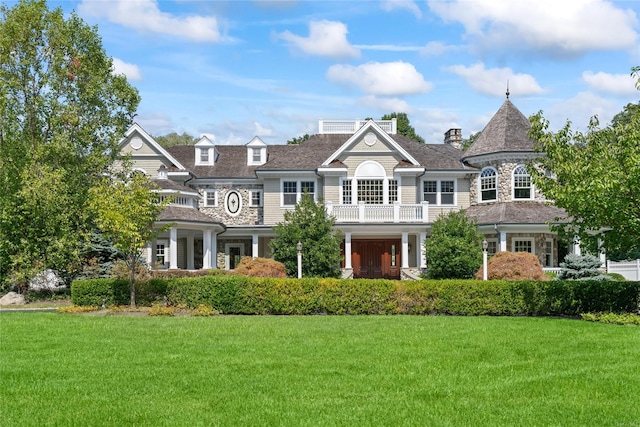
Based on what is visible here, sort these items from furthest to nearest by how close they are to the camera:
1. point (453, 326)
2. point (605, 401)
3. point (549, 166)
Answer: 1. point (549, 166)
2. point (453, 326)
3. point (605, 401)

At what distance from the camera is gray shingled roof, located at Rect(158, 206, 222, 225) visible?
102 ft

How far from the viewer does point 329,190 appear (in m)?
34.6

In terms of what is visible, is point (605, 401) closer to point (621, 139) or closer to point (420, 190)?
point (621, 139)

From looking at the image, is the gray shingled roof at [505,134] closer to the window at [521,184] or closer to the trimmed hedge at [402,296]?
the window at [521,184]

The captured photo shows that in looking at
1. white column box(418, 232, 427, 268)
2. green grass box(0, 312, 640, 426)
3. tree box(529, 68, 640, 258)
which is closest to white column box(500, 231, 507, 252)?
white column box(418, 232, 427, 268)

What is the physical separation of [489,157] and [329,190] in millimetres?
8695

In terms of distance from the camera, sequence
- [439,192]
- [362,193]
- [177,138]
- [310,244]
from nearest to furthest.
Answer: [310,244]
[362,193]
[439,192]
[177,138]

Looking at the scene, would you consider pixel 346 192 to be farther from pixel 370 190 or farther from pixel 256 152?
pixel 256 152

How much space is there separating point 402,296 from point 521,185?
17.3m

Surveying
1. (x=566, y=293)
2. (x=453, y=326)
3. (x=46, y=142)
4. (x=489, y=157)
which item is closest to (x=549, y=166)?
(x=566, y=293)

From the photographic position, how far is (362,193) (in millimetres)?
34562

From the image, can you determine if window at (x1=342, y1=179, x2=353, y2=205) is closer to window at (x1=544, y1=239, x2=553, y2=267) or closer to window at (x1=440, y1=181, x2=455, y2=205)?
window at (x1=440, y1=181, x2=455, y2=205)

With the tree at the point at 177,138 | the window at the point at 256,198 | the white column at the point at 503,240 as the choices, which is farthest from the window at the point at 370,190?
the tree at the point at 177,138

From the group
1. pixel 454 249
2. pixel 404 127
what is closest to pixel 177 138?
pixel 404 127
